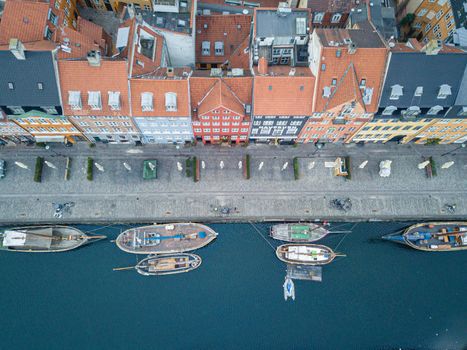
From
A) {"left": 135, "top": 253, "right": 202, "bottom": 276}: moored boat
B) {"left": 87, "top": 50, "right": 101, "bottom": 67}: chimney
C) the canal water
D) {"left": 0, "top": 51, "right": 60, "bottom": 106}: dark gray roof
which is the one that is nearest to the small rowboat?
{"left": 135, "top": 253, "right": 202, "bottom": 276}: moored boat

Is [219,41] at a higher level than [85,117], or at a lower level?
higher

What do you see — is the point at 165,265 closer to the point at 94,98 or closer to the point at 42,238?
the point at 42,238

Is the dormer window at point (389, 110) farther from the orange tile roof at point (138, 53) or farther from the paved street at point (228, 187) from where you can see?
the orange tile roof at point (138, 53)

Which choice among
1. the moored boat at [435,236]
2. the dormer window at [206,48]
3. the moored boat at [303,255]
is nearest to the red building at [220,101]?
the dormer window at [206,48]

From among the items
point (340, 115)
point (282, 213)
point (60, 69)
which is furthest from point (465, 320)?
point (60, 69)

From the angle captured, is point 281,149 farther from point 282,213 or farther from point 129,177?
point 129,177
